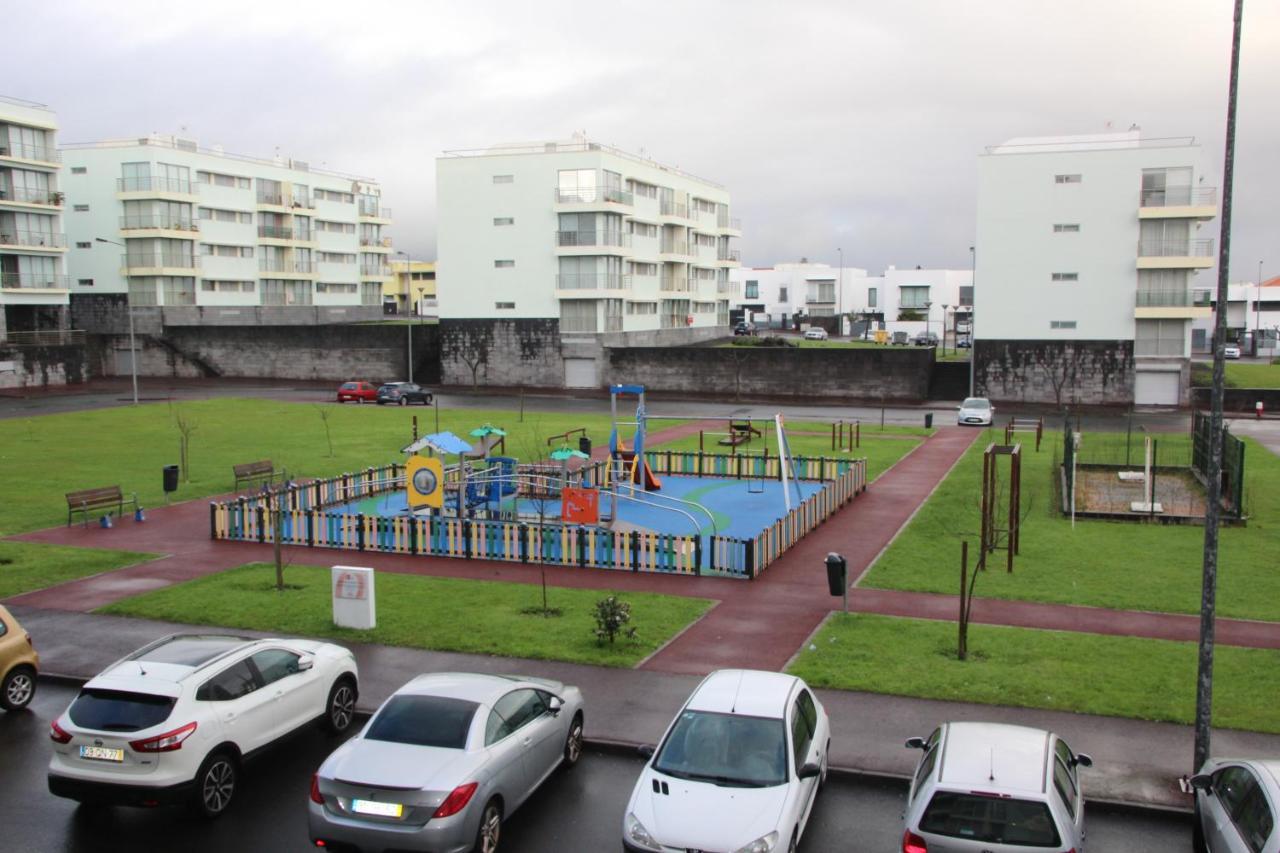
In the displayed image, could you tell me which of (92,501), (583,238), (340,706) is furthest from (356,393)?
(340,706)

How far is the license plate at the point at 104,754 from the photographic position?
10609 millimetres

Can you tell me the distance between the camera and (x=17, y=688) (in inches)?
551

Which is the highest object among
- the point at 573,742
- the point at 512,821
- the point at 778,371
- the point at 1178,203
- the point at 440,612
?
the point at 1178,203

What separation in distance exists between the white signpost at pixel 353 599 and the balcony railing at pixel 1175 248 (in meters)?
52.6

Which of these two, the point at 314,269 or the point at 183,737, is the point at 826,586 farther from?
the point at 314,269

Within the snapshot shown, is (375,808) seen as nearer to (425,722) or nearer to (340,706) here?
(425,722)

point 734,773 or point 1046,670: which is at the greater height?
point 734,773

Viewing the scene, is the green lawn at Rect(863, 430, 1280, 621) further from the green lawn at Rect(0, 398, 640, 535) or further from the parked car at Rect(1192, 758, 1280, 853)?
the green lawn at Rect(0, 398, 640, 535)

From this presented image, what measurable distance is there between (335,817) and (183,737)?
2035mm

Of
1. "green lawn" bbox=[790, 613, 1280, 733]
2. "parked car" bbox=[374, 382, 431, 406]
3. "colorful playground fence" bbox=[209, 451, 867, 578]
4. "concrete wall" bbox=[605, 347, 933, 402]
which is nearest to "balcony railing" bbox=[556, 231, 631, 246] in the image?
"concrete wall" bbox=[605, 347, 933, 402]

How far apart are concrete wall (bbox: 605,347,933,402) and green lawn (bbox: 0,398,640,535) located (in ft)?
52.0

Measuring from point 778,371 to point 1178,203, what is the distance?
2329 centimetres

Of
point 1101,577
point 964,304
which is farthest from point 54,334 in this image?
point 964,304

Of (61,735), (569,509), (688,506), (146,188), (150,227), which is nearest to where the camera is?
(61,735)
